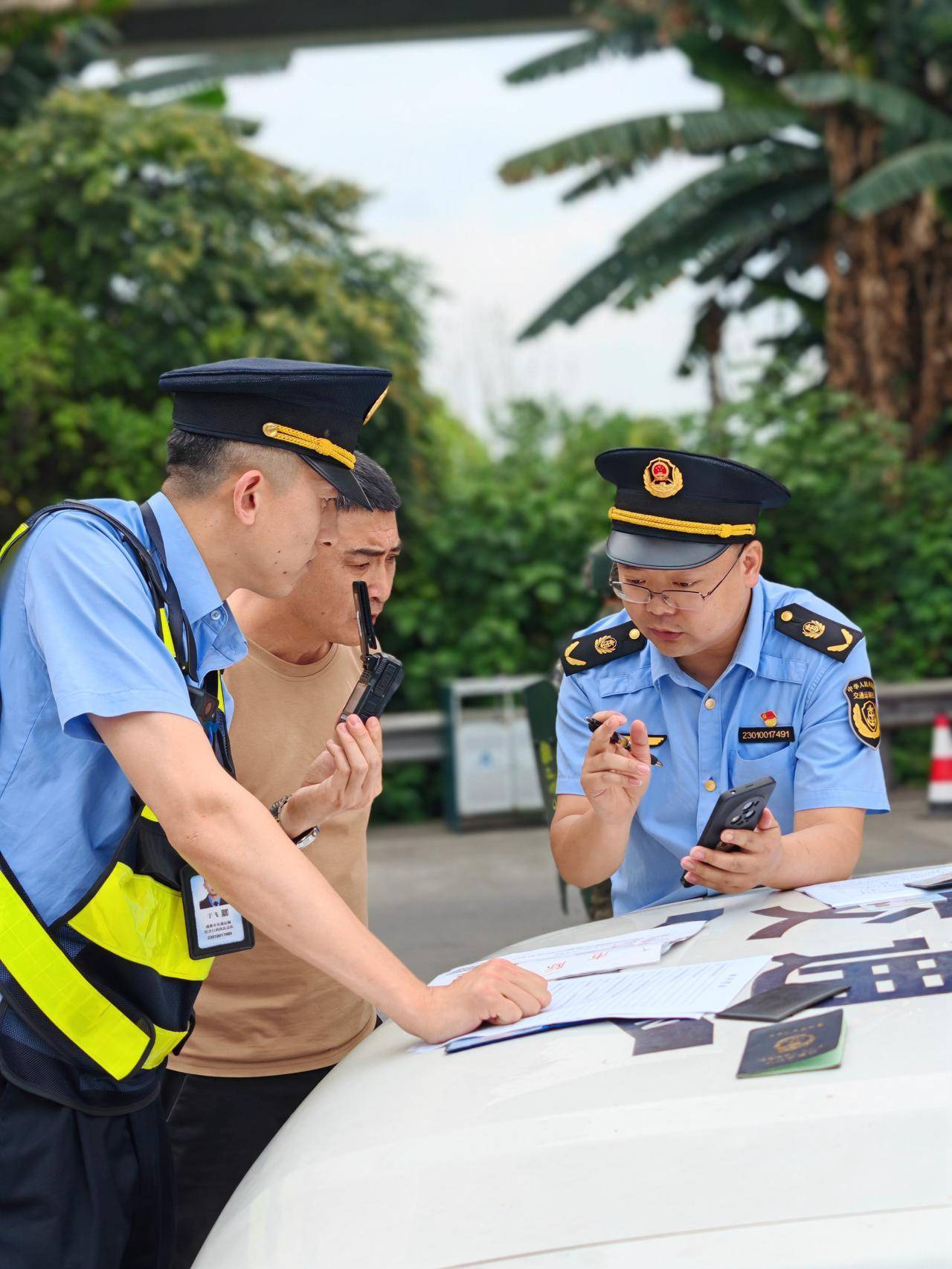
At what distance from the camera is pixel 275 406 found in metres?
1.93

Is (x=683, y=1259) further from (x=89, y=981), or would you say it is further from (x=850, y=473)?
(x=850, y=473)

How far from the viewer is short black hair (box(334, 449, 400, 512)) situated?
8.90 ft

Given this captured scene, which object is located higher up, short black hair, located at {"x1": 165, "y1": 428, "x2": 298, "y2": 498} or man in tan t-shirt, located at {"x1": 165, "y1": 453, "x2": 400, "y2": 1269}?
short black hair, located at {"x1": 165, "y1": 428, "x2": 298, "y2": 498}

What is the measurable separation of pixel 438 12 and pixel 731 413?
10.6 meters

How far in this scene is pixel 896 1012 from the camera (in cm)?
148

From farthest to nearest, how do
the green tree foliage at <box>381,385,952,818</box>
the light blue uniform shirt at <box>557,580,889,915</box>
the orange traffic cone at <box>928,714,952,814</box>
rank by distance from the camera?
the green tree foliage at <box>381,385,952,818</box> → the orange traffic cone at <box>928,714,952,814</box> → the light blue uniform shirt at <box>557,580,889,915</box>

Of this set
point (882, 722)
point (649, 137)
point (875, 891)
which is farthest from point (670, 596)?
point (649, 137)

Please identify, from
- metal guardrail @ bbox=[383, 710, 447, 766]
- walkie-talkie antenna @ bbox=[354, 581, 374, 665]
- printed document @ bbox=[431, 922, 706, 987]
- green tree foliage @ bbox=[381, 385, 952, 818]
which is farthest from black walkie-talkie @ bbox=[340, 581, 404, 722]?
green tree foliage @ bbox=[381, 385, 952, 818]

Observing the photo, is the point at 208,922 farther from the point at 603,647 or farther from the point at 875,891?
the point at 603,647

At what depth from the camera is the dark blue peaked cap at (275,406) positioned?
1.91 meters

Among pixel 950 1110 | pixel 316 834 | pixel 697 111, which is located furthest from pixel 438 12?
pixel 950 1110

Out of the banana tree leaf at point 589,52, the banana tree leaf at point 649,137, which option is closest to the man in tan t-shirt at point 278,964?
the banana tree leaf at point 649,137

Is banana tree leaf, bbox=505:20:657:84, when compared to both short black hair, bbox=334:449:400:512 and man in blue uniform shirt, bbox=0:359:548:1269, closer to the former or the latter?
short black hair, bbox=334:449:400:512

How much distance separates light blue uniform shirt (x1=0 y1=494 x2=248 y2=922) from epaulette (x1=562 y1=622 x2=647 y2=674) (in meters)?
1.38
